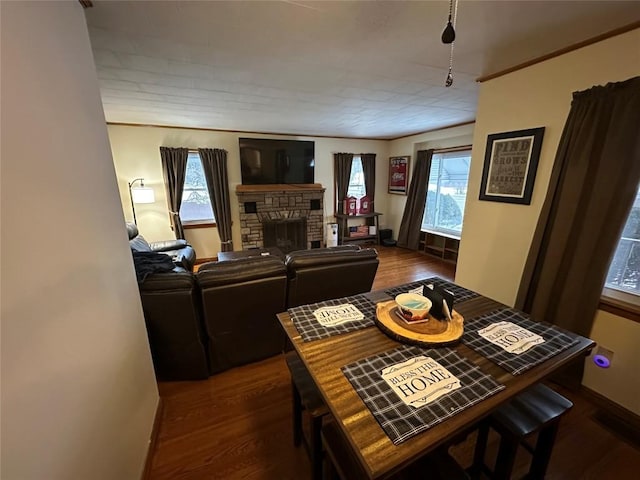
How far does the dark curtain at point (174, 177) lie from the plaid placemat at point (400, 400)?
4415mm

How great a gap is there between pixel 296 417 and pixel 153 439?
0.86 meters

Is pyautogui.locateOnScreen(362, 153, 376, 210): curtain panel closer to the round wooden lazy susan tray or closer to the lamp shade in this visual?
the lamp shade

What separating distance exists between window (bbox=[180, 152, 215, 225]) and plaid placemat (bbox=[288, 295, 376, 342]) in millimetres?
4098

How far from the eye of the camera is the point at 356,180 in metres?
5.84

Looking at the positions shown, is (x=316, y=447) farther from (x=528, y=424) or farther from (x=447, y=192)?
(x=447, y=192)

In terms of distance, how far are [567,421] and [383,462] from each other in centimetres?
191

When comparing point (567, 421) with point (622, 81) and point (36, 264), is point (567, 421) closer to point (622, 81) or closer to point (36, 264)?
point (622, 81)

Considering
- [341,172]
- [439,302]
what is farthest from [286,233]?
[439,302]

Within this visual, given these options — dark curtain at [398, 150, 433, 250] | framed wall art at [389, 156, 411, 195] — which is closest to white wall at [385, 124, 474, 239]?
framed wall art at [389, 156, 411, 195]

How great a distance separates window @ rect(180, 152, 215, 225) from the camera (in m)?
4.57

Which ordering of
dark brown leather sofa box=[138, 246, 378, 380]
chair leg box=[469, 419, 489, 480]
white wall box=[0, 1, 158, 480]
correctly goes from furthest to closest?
1. dark brown leather sofa box=[138, 246, 378, 380]
2. chair leg box=[469, 419, 489, 480]
3. white wall box=[0, 1, 158, 480]

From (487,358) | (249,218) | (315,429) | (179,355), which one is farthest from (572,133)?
(249,218)

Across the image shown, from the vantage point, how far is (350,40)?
1650 mm

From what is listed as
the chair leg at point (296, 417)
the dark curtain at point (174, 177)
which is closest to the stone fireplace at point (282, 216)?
the dark curtain at point (174, 177)
